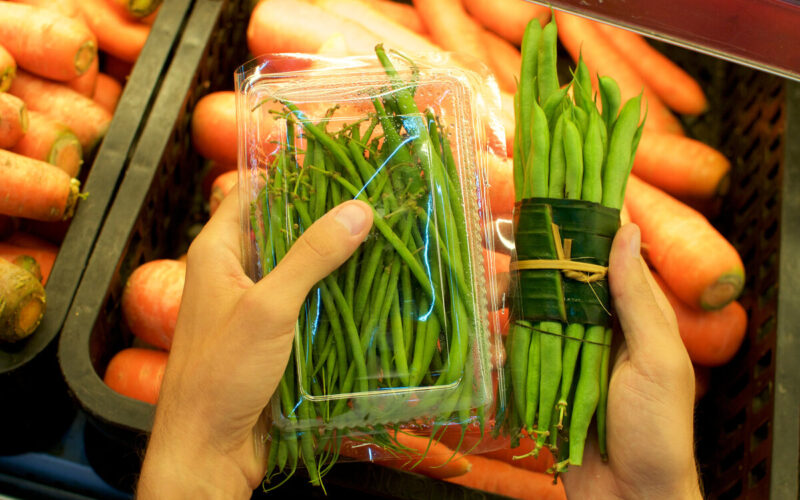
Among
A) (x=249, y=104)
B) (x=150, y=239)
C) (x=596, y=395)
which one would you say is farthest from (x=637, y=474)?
(x=150, y=239)

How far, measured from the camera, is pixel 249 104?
941 millimetres

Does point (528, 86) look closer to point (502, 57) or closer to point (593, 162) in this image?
point (593, 162)

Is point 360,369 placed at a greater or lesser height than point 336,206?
lesser

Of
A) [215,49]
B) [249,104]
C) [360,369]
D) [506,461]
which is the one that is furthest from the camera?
[215,49]

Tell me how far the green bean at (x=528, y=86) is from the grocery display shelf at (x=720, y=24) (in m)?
0.12

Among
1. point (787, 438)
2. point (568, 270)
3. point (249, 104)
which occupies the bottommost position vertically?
point (787, 438)

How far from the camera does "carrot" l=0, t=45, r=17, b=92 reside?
1.38m

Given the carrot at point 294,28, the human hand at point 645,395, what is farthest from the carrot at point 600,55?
the human hand at point 645,395

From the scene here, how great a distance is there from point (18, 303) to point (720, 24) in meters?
1.18

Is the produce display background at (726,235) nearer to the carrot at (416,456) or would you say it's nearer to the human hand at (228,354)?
the carrot at (416,456)

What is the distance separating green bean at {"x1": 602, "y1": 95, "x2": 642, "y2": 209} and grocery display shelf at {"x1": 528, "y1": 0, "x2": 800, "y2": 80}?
116 mm

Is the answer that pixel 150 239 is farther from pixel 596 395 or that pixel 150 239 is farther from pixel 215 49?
pixel 596 395

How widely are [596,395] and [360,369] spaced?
0.33 meters

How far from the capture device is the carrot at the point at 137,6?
1521mm
